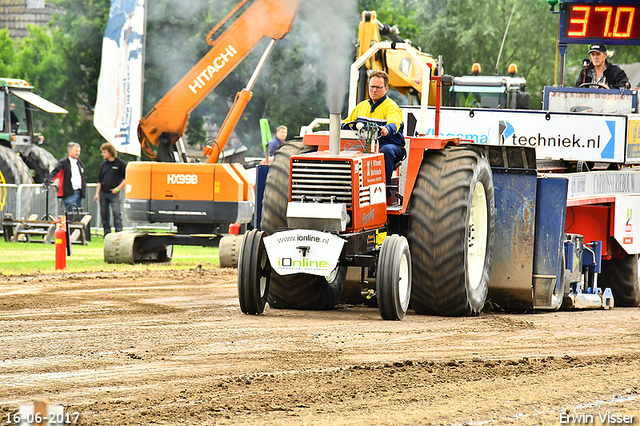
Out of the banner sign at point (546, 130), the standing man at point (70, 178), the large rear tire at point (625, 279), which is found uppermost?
the banner sign at point (546, 130)

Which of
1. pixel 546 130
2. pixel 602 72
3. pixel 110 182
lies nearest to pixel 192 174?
pixel 110 182

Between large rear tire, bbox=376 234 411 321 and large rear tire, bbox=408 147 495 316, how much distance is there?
1.12 ft

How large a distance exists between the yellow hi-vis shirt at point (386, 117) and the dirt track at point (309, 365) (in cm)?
163

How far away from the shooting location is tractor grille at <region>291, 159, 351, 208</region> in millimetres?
8453

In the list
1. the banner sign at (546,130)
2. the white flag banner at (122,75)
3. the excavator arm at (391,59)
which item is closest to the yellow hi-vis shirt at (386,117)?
the banner sign at (546,130)

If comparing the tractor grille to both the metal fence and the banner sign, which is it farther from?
the metal fence

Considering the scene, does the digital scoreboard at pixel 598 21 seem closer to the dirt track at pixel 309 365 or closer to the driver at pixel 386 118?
the dirt track at pixel 309 365

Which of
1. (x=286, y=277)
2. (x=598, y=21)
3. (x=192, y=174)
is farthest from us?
(x=192, y=174)

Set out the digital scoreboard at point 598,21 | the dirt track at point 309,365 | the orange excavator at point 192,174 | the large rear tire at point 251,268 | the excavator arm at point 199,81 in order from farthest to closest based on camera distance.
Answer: the excavator arm at point 199,81 → the orange excavator at point 192,174 → the digital scoreboard at point 598,21 → the large rear tire at point 251,268 → the dirt track at point 309,365

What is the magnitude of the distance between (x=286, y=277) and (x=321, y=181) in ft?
4.01

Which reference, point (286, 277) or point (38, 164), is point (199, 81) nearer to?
point (286, 277)

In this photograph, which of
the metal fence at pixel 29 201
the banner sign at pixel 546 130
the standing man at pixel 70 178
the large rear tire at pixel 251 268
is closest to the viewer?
the large rear tire at pixel 251 268

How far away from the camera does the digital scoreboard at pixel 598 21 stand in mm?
13742

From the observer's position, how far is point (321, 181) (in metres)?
8.53
